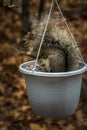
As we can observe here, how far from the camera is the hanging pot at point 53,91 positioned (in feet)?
4.65

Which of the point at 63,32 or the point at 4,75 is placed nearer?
the point at 63,32

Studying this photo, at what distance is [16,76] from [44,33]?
7.99ft

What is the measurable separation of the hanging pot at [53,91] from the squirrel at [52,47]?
60 millimetres

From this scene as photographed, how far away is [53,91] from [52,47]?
18 centimetres

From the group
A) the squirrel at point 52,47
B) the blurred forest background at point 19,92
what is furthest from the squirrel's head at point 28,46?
the blurred forest background at point 19,92

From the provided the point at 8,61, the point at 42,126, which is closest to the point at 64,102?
the point at 42,126

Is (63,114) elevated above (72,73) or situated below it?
below

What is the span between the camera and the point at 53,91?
4.74 feet

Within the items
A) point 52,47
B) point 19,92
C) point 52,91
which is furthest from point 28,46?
point 19,92

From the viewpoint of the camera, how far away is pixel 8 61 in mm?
4070

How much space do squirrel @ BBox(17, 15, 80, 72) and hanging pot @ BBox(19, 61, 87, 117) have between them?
6 centimetres

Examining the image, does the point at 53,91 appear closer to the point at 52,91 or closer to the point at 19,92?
the point at 52,91

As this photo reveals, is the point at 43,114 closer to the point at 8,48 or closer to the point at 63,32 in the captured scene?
the point at 63,32

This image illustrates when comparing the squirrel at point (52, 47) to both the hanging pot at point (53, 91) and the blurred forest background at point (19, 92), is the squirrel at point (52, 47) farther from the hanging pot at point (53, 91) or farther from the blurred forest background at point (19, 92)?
the blurred forest background at point (19, 92)
